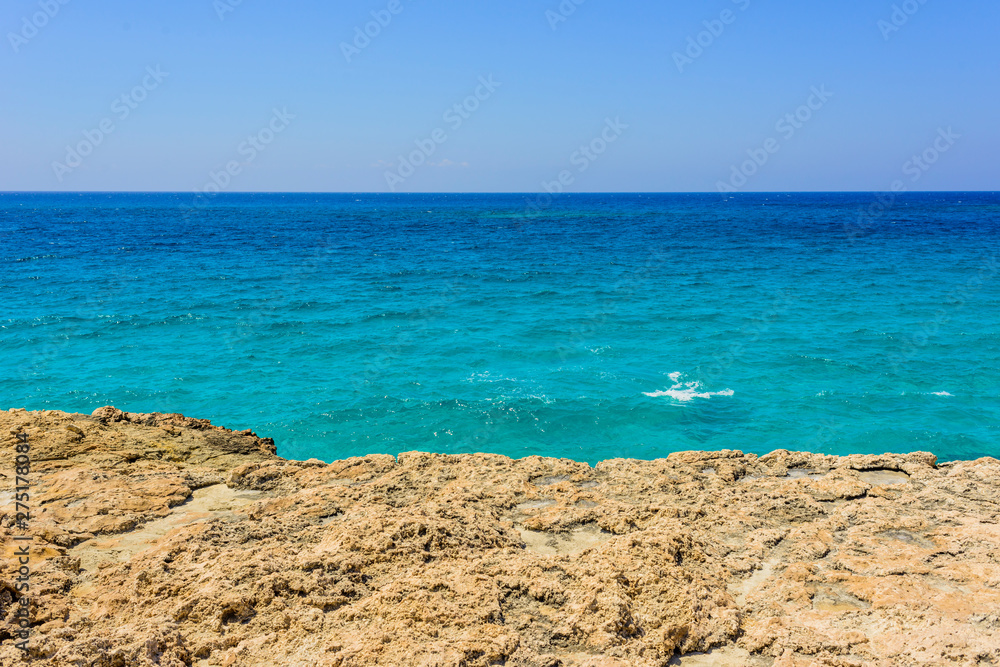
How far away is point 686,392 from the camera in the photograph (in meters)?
15.4

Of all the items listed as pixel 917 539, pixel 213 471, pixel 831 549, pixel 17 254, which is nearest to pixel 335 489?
pixel 213 471

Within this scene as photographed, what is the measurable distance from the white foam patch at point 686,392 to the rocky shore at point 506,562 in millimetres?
7226

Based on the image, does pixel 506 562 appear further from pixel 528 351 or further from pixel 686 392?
pixel 528 351

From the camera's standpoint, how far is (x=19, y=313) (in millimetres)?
22625

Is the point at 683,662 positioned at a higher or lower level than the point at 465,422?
higher

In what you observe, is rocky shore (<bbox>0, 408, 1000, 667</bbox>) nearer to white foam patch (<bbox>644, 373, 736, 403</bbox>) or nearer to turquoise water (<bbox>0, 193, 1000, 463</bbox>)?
turquoise water (<bbox>0, 193, 1000, 463</bbox>)

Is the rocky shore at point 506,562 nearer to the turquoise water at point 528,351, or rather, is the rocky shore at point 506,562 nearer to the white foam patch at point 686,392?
the turquoise water at point 528,351

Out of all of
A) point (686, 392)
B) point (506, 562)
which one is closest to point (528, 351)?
point (686, 392)

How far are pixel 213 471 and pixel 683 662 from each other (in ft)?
20.3

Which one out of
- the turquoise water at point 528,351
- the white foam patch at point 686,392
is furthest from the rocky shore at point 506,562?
the white foam patch at point 686,392

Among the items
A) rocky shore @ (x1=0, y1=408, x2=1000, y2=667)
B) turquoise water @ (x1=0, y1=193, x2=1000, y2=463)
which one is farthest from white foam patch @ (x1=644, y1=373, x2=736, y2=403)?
rocky shore @ (x1=0, y1=408, x2=1000, y2=667)

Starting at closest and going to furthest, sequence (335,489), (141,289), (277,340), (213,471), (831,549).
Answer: (831,549), (335,489), (213,471), (277,340), (141,289)

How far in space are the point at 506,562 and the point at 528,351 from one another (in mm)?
13565

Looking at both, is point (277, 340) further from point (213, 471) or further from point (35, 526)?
point (35, 526)
